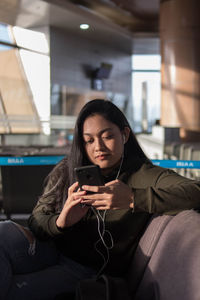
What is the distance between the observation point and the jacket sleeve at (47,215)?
1643 mm

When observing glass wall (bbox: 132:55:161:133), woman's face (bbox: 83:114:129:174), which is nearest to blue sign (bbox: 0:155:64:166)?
woman's face (bbox: 83:114:129:174)

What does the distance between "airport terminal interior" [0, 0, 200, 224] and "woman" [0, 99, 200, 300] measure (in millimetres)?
4231

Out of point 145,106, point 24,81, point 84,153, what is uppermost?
point 24,81

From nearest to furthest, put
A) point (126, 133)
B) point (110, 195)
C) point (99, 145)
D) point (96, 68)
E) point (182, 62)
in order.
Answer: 1. point (110, 195)
2. point (99, 145)
3. point (126, 133)
4. point (182, 62)
5. point (96, 68)

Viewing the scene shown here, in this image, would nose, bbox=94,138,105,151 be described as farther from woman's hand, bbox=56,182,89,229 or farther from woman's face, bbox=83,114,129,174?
woman's hand, bbox=56,182,89,229

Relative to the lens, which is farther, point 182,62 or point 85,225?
point 182,62

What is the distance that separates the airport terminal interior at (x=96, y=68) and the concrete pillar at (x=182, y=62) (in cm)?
3

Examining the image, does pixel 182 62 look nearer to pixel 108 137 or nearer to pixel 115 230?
pixel 108 137

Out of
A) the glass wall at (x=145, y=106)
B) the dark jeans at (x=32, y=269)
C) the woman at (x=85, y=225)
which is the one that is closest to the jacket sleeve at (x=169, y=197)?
the woman at (x=85, y=225)

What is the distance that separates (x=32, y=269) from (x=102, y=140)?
78 cm

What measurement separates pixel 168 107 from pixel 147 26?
294 inches

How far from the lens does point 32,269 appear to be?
68.2 inches

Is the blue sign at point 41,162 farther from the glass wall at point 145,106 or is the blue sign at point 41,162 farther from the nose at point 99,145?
the glass wall at point 145,106

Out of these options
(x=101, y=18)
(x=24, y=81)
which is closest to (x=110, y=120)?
(x=24, y=81)
